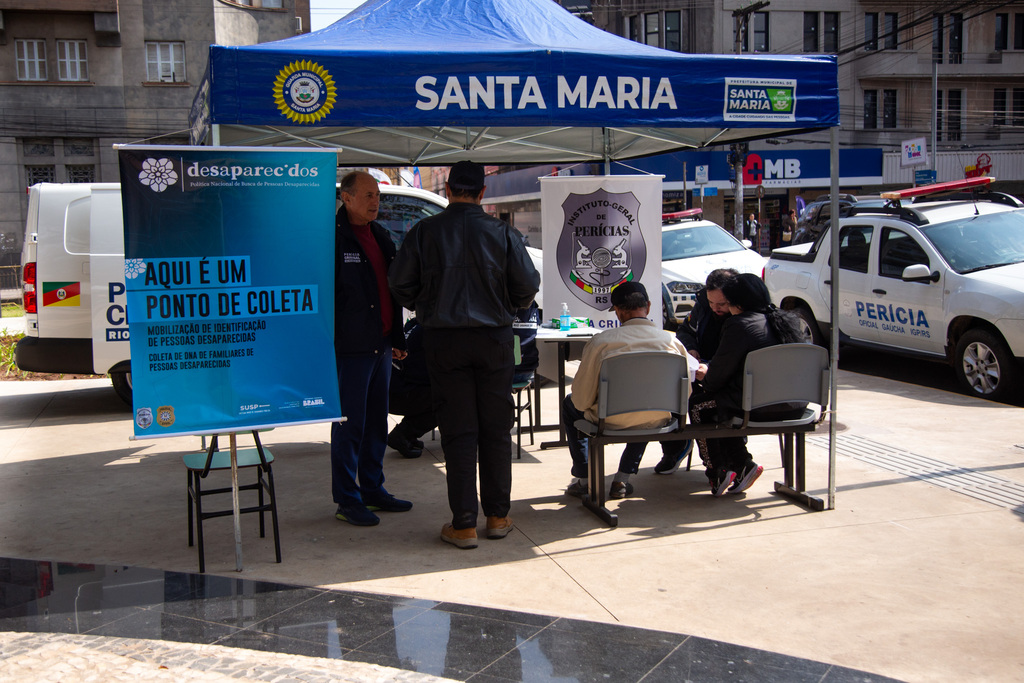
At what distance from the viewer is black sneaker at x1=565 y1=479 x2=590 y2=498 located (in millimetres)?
5652

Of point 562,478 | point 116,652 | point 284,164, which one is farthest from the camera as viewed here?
point 562,478

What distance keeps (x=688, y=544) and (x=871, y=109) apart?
4164cm

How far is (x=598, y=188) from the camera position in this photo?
777 cm

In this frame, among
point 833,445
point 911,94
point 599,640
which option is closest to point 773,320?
point 833,445

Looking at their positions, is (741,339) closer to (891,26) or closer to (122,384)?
(122,384)

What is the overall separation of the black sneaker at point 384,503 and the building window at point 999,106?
46442 millimetres

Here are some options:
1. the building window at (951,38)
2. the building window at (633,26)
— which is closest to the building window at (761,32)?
the building window at (633,26)

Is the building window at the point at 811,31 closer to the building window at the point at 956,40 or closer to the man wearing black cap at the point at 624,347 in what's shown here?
the building window at the point at 956,40

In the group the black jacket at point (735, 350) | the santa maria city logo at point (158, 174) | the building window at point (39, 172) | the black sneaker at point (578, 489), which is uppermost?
the building window at point (39, 172)

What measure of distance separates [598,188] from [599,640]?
192 inches

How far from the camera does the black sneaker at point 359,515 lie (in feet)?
17.1

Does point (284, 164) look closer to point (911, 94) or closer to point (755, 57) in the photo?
point (755, 57)

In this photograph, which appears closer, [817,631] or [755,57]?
[817,631]

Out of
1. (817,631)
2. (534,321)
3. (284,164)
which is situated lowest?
(817,631)
